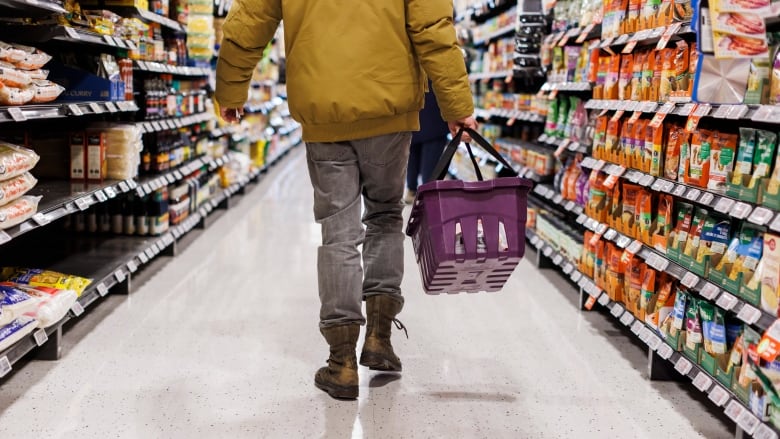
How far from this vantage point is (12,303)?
2.86m

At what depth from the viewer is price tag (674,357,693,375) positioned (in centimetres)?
283

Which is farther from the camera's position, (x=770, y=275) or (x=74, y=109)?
(x=74, y=109)

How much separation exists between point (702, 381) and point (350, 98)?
A: 1488 mm

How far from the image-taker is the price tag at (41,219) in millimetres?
3011

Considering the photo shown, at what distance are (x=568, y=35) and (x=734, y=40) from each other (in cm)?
239

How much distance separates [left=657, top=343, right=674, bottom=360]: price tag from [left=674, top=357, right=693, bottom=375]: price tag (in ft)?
0.24

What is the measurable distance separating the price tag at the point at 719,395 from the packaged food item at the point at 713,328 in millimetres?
126

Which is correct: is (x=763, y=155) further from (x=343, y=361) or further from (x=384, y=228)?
(x=343, y=361)

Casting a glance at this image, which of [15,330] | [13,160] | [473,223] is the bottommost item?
[15,330]

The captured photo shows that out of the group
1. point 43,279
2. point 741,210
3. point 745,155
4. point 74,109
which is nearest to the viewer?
point 741,210

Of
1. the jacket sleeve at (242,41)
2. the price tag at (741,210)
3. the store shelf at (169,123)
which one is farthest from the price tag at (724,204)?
the store shelf at (169,123)

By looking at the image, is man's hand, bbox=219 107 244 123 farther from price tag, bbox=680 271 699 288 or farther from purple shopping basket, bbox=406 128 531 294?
price tag, bbox=680 271 699 288

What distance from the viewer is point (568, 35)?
15.2 ft

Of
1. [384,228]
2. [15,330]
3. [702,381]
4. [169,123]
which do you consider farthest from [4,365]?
[169,123]
